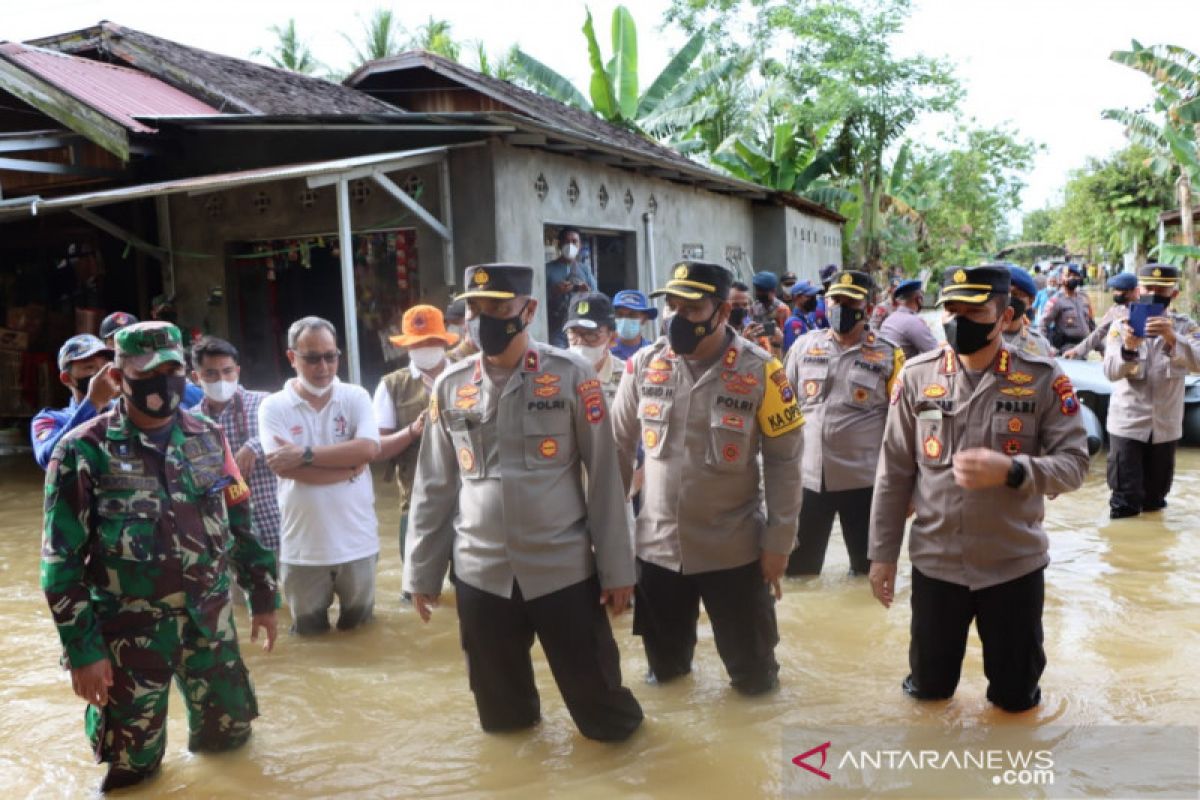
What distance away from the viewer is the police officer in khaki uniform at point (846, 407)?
19.7ft

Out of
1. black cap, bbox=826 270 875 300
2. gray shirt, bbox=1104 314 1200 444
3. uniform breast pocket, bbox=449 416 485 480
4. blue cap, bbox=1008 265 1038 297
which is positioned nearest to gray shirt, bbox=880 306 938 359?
black cap, bbox=826 270 875 300

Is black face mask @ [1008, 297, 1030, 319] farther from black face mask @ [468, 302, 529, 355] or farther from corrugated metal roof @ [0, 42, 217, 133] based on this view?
corrugated metal roof @ [0, 42, 217, 133]

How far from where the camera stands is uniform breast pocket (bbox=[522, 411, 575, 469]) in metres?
3.84

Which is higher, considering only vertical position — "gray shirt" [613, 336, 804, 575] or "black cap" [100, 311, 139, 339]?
"black cap" [100, 311, 139, 339]

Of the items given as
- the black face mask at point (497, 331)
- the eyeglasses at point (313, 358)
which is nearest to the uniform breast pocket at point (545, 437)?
the black face mask at point (497, 331)

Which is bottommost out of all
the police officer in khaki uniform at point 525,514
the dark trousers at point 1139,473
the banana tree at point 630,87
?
the dark trousers at point 1139,473

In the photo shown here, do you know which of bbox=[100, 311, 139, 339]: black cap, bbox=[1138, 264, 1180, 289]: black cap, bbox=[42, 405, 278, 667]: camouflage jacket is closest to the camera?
bbox=[42, 405, 278, 667]: camouflage jacket

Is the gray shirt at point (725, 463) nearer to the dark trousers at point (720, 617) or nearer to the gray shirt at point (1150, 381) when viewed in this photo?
the dark trousers at point (720, 617)

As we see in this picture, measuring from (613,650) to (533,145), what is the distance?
7.64 meters

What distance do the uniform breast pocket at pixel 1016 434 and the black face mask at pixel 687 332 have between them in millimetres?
1216

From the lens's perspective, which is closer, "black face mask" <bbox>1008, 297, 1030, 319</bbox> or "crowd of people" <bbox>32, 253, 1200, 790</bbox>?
"crowd of people" <bbox>32, 253, 1200, 790</bbox>

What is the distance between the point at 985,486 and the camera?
364 cm

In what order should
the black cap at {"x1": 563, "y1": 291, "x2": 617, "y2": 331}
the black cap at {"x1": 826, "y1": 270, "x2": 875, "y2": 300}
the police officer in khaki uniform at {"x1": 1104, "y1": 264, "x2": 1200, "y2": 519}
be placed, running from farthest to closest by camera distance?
the police officer in khaki uniform at {"x1": 1104, "y1": 264, "x2": 1200, "y2": 519}
the black cap at {"x1": 563, "y1": 291, "x2": 617, "y2": 331}
the black cap at {"x1": 826, "y1": 270, "x2": 875, "y2": 300}

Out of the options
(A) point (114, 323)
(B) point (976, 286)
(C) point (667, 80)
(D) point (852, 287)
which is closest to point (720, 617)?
(B) point (976, 286)
